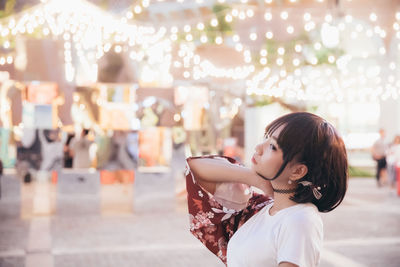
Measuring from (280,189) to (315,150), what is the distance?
20 cm

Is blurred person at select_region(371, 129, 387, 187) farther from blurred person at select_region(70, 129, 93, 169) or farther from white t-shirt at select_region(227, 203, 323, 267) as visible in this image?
white t-shirt at select_region(227, 203, 323, 267)

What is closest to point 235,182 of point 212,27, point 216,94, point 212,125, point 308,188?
point 308,188

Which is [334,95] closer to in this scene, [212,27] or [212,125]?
[212,125]

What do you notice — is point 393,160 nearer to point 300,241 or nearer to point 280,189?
point 280,189

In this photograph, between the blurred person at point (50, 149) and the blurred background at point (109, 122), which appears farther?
the blurred person at point (50, 149)

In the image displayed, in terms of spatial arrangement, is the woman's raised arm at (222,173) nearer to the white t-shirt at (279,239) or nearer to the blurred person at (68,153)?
the white t-shirt at (279,239)

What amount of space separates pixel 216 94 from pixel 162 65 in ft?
21.5

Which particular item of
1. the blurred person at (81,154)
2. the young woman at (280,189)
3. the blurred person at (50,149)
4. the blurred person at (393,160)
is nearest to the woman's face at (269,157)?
the young woman at (280,189)

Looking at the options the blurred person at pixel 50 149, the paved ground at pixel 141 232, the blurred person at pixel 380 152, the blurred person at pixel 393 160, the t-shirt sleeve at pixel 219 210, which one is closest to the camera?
the t-shirt sleeve at pixel 219 210

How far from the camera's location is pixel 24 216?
35.0 ft

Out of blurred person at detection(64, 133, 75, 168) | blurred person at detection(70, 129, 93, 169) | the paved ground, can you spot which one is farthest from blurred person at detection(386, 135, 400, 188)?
blurred person at detection(64, 133, 75, 168)

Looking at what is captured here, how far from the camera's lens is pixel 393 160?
617 inches

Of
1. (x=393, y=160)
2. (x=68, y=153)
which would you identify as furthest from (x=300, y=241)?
(x=393, y=160)

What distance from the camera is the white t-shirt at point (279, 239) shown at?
160 centimetres
